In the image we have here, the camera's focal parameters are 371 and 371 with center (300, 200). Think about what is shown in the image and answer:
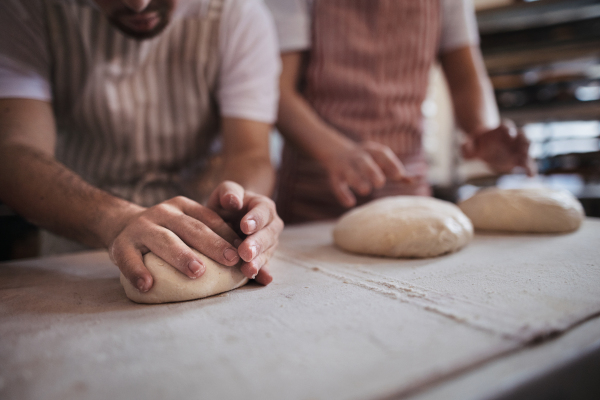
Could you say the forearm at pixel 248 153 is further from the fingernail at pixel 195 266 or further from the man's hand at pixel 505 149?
the man's hand at pixel 505 149

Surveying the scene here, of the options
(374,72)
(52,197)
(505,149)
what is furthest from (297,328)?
(374,72)

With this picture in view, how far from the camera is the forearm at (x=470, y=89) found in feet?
6.34

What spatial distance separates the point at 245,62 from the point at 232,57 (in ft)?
0.18

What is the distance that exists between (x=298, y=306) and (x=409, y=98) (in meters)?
1.41

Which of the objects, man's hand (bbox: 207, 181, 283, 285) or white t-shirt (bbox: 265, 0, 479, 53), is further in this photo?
white t-shirt (bbox: 265, 0, 479, 53)

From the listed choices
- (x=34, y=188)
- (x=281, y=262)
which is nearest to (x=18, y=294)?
(x=34, y=188)

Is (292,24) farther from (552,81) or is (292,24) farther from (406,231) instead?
(552,81)

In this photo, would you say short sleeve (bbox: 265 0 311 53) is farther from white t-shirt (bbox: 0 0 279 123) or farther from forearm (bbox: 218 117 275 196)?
forearm (bbox: 218 117 275 196)

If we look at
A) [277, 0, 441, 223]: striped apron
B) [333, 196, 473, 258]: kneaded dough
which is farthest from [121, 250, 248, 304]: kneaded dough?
[277, 0, 441, 223]: striped apron

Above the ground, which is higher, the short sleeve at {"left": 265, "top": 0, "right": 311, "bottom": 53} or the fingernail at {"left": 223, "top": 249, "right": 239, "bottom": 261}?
the short sleeve at {"left": 265, "top": 0, "right": 311, "bottom": 53}

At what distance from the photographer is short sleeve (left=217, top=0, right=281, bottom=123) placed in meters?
1.42

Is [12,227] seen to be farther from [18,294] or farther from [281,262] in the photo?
[281,262]

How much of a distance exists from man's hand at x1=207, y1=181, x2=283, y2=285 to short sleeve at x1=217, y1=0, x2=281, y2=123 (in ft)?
1.95

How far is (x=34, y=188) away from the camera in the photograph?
101 cm
